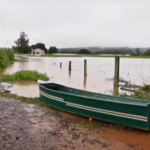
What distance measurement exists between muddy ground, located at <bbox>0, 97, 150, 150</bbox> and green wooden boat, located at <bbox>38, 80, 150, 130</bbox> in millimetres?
396

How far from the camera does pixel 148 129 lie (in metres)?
7.19

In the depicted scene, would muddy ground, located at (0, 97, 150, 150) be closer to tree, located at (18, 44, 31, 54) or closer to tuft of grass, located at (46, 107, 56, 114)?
tuft of grass, located at (46, 107, 56, 114)

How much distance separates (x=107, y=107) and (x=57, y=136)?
196 centimetres

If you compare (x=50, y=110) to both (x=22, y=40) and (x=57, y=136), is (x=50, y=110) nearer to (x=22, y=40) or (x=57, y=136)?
(x=57, y=136)

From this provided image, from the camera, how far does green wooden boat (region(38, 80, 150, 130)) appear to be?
23.4ft

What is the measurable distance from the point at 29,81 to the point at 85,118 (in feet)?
36.5

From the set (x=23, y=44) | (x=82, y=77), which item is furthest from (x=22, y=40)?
(x=82, y=77)

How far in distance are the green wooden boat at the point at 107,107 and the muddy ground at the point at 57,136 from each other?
0.40 metres

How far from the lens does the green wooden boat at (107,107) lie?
7.12 m

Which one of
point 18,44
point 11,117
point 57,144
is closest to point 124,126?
point 57,144

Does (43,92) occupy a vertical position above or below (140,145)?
above

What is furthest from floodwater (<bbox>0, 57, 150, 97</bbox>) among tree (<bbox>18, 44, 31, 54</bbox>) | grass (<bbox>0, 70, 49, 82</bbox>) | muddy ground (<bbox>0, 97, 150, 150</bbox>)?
tree (<bbox>18, 44, 31, 54</bbox>)

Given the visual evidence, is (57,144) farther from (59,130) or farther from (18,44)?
(18,44)

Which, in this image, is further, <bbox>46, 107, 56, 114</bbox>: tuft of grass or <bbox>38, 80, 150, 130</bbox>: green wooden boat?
<bbox>46, 107, 56, 114</bbox>: tuft of grass
